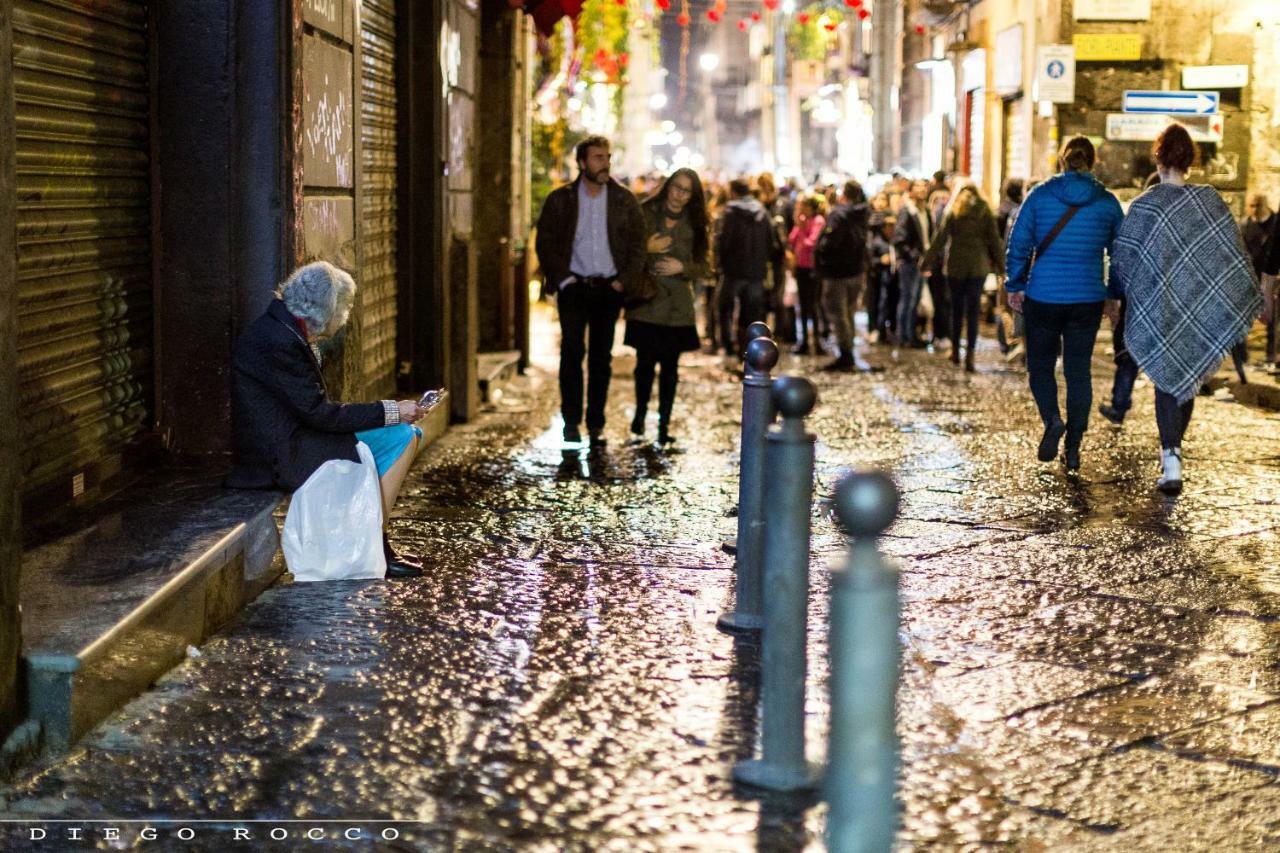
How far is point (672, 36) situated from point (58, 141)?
128m

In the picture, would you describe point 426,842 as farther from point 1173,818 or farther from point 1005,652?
point 1005,652

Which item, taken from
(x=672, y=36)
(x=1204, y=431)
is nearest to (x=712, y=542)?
(x=1204, y=431)

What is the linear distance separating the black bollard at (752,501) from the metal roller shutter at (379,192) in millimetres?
4417

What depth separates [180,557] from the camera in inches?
242

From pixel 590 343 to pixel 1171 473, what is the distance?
12.0 ft

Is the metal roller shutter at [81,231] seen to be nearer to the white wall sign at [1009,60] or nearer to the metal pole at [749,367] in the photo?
the metal pole at [749,367]

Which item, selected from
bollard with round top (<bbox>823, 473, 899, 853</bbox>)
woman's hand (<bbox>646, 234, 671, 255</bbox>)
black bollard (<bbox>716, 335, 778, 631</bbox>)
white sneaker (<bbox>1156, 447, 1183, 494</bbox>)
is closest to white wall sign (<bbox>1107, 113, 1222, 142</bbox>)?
woman's hand (<bbox>646, 234, 671, 255</bbox>)

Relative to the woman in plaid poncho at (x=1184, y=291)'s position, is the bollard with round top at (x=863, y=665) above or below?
below

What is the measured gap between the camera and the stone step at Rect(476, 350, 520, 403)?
46.8ft

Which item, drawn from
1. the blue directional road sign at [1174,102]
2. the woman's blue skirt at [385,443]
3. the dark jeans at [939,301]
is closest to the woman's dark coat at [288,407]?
the woman's blue skirt at [385,443]

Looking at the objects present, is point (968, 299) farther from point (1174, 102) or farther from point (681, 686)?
point (681, 686)

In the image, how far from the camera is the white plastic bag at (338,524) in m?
7.05

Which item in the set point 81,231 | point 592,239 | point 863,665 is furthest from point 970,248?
point 863,665

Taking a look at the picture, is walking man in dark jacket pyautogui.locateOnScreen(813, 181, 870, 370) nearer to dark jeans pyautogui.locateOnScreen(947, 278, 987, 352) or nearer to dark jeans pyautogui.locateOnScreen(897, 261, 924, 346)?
dark jeans pyautogui.locateOnScreen(947, 278, 987, 352)
